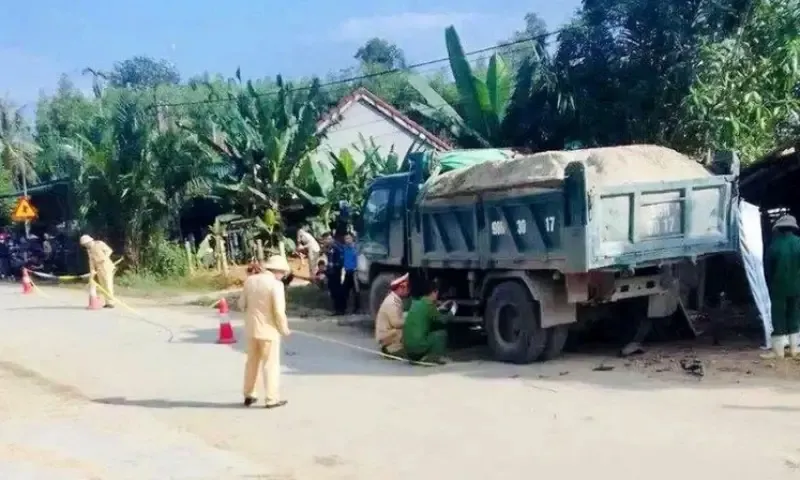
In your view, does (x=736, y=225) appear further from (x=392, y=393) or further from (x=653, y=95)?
(x=653, y=95)

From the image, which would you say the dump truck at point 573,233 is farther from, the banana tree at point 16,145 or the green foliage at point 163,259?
the banana tree at point 16,145

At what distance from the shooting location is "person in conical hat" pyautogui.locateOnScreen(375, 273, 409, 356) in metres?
12.2

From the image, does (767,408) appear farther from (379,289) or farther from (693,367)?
(379,289)

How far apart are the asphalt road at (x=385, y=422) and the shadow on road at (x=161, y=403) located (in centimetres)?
2

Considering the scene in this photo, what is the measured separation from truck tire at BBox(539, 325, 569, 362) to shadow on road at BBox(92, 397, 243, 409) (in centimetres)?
375

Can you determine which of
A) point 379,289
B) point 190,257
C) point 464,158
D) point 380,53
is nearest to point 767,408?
point 464,158

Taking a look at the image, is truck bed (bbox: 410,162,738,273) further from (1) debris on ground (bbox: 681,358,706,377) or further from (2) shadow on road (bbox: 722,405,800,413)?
(2) shadow on road (bbox: 722,405,800,413)

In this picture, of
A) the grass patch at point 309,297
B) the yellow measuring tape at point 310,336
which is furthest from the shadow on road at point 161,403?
the grass patch at point 309,297

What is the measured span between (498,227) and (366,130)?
76.0 feet

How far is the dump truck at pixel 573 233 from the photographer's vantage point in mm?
10820

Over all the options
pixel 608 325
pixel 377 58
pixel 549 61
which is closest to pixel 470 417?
pixel 608 325

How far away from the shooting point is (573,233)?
10.7m

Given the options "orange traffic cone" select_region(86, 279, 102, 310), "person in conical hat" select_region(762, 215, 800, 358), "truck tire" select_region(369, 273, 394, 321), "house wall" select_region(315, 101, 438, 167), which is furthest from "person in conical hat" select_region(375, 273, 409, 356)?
"house wall" select_region(315, 101, 438, 167)

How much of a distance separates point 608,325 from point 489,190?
2.47 m
